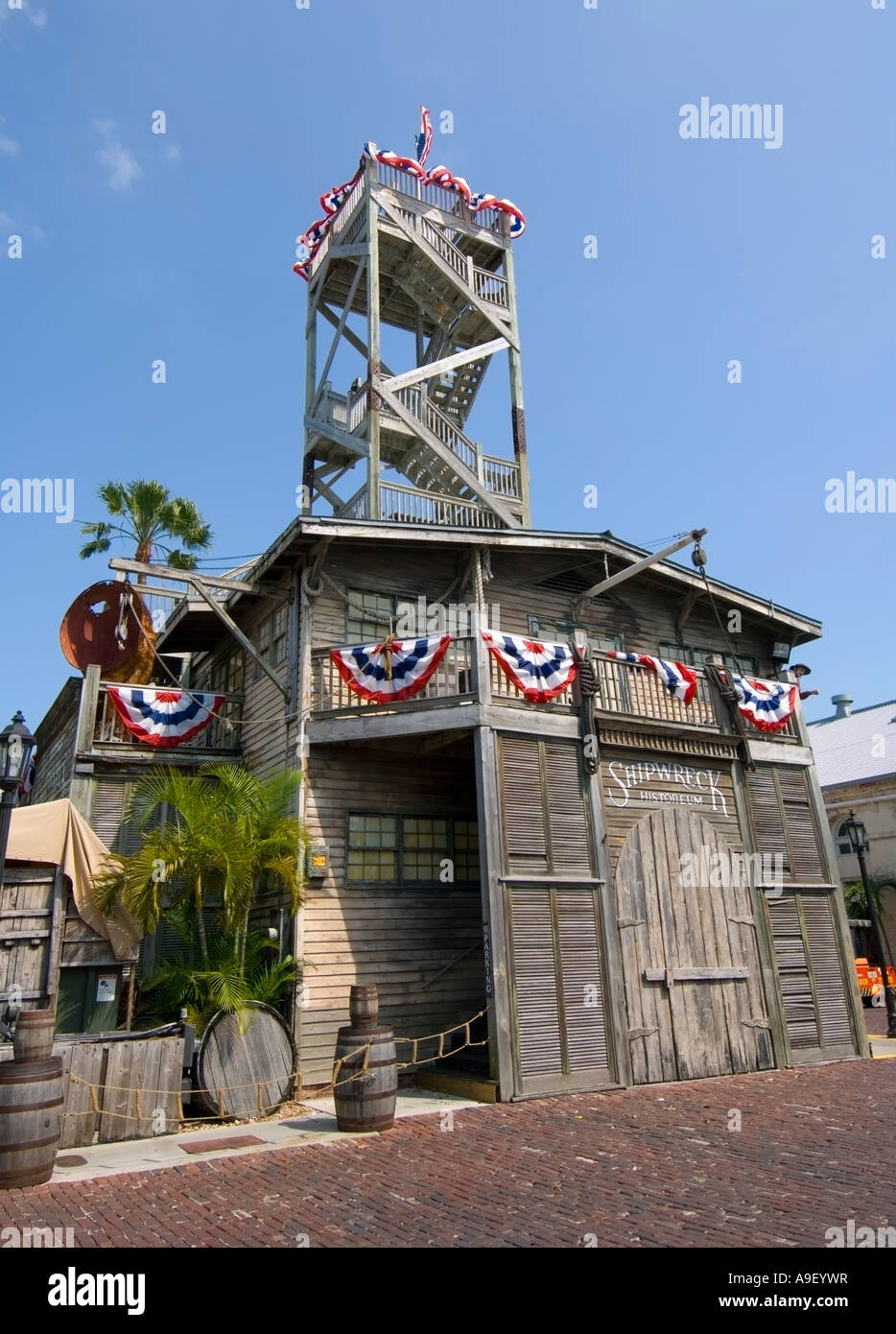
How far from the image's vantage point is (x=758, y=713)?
1620 centimetres

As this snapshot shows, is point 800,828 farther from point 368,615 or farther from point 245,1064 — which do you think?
point 245,1064

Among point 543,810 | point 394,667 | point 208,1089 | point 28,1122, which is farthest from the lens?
point 394,667

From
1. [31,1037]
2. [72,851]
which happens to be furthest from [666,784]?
[31,1037]

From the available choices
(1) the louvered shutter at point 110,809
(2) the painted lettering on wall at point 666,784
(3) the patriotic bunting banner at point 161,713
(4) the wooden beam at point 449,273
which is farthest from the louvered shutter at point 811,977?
(4) the wooden beam at point 449,273

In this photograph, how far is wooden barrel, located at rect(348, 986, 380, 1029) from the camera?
1034cm

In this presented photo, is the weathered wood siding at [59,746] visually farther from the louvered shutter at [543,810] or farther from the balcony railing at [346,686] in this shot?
the louvered shutter at [543,810]

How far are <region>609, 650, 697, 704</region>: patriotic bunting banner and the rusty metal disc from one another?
9.13 m

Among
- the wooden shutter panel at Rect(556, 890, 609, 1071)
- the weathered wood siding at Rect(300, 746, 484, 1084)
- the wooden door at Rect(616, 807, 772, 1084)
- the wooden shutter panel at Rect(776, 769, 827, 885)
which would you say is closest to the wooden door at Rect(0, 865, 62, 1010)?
the weathered wood siding at Rect(300, 746, 484, 1084)

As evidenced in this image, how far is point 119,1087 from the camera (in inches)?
385

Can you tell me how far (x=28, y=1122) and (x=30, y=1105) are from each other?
14cm

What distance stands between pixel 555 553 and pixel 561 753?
506cm

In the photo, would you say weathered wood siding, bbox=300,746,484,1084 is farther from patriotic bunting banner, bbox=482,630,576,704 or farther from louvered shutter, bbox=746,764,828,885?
louvered shutter, bbox=746,764,828,885
